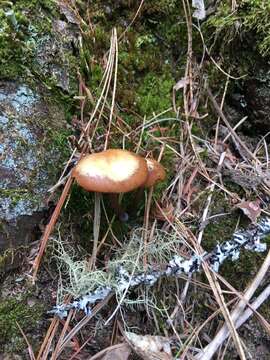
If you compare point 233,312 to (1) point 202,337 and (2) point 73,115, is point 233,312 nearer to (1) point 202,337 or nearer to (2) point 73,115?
(1) point 202,337

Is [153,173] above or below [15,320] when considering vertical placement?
above

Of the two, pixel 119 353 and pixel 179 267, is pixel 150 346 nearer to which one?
pixel 119 353

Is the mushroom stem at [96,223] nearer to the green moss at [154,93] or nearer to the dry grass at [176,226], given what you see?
the dry grass at [176,226]

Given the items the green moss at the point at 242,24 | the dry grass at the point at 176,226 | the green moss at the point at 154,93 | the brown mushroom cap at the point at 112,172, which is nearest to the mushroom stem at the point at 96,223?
the dry grass at the point at 176,226

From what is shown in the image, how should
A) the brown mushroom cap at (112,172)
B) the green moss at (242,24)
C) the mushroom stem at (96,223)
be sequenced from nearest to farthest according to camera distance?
1. the brown mushroom cap at (112,172)
2. the mushroom stem at (96,223)
3. the green moss at (242,24)

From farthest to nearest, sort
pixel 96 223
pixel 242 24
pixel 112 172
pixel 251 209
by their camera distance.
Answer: pixel 242 24, pixel 251 209, pixel 96 223, pixel 112 172

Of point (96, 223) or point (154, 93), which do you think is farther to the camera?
point (154, 93)

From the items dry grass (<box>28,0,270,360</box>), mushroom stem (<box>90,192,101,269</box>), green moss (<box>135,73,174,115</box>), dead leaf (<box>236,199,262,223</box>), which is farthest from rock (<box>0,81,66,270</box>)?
dead leaf (<box>236,199,262,223</box>)

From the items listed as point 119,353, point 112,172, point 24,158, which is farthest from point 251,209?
point 24,158
